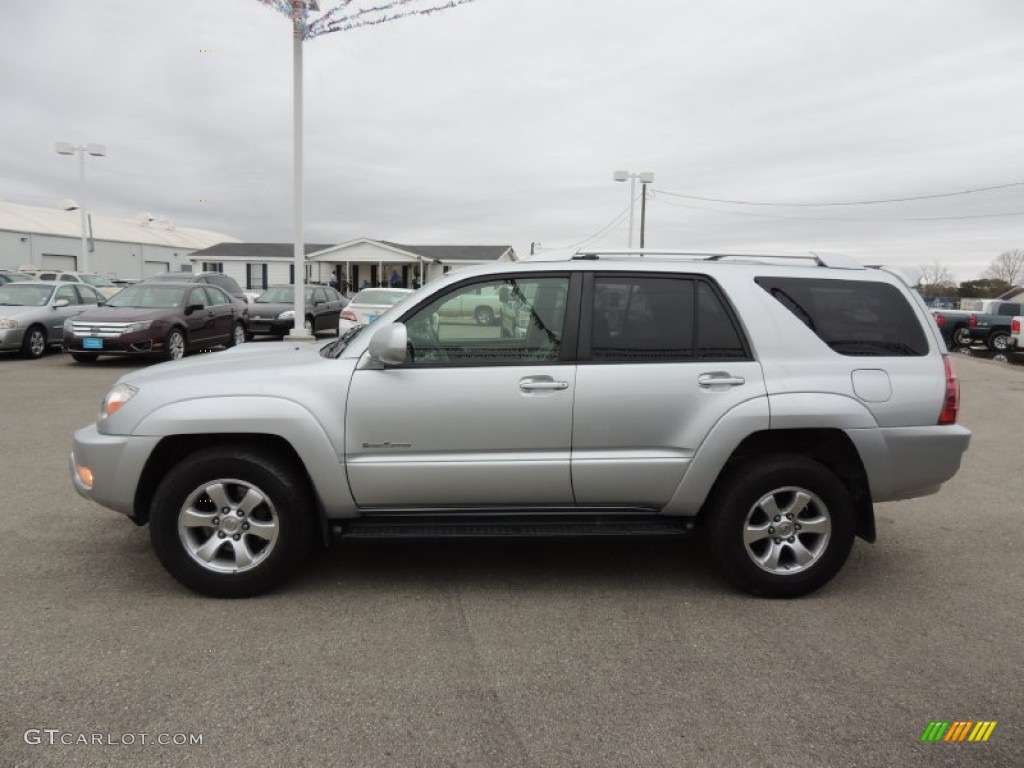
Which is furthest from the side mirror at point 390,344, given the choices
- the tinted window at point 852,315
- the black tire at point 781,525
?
the tinted window at point 852,315

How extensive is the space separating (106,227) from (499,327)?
81721mm

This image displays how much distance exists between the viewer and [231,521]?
371cm

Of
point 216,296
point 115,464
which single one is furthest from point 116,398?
point 216,296

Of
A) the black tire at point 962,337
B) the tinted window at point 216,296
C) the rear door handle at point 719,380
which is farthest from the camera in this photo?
the black tire at point 962,337

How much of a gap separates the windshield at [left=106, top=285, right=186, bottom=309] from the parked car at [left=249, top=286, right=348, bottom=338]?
3.31 metres

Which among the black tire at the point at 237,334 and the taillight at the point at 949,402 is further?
the black tire at the point at 237,334

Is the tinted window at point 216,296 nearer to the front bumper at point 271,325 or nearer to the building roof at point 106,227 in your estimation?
the front bumper at point 271,325

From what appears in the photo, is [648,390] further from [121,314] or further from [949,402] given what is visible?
[121,314]

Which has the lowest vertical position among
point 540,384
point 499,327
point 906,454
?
point 906,454

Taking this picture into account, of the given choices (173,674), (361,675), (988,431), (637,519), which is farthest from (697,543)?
(988,431)

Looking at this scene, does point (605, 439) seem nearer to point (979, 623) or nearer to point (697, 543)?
point (697, 543)

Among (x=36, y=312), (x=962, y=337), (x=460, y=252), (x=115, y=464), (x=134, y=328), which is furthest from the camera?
(x=460, y=252)

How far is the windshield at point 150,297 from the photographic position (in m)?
13.8

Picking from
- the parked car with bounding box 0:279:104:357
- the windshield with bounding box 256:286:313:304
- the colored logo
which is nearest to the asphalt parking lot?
the colored logo
